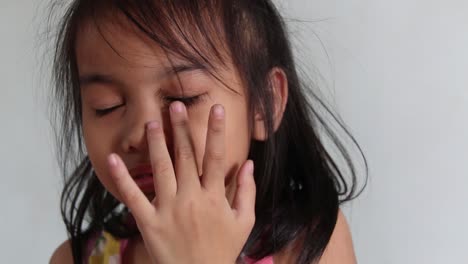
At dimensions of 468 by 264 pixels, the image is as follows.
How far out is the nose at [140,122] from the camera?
1.98ft

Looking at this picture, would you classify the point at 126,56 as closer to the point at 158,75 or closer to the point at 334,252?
the point at 158,75

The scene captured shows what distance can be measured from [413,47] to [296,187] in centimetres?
26

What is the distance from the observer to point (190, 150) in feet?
1.95

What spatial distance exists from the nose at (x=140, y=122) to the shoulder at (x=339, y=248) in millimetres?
272

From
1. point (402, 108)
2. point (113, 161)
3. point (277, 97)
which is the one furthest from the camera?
point (402, 108)

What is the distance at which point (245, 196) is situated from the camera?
2.02 ft

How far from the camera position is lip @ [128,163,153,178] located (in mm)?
641

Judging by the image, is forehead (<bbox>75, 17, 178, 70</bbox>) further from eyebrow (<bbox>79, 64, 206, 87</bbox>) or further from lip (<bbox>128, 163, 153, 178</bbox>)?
lip (<bbox>128, 163, 153, 178</bbox>)

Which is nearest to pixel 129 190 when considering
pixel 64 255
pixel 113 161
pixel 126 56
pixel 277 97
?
pixel 113 161

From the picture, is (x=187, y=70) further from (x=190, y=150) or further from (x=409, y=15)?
(x=409, y=15)

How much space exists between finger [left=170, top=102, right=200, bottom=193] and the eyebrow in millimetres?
45

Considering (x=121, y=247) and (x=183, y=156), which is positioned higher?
(x=183, y=156)

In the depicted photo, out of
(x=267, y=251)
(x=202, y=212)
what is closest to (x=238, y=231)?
(x=202, y=212)

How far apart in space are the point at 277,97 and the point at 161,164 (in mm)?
222
